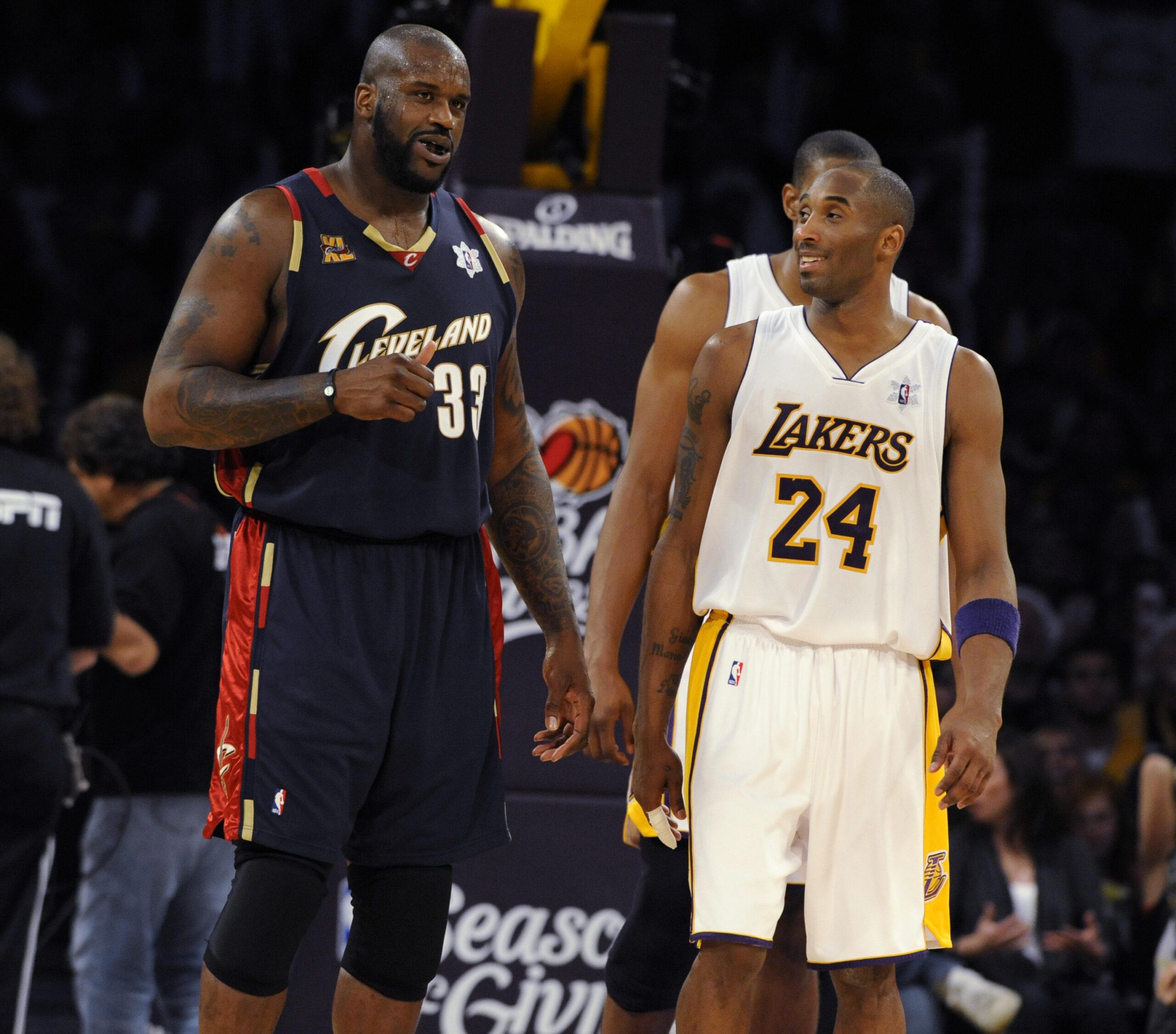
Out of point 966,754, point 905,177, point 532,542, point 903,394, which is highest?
point 905,177

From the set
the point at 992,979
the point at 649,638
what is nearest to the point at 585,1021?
the point at 992,979

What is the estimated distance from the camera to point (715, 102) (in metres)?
12.1

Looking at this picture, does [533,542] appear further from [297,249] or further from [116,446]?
[116,446]

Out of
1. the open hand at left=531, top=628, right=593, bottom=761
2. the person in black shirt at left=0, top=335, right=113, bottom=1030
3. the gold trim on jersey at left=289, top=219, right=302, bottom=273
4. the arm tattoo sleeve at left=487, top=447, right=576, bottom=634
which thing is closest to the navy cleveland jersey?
the gold trim on jersey at left=289, top=219, right=302, bottom=273

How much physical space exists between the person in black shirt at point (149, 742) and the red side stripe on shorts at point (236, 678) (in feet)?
5.77

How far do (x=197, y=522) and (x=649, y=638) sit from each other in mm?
2216

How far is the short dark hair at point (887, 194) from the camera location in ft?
9.92

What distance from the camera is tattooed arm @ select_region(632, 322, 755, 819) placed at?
3.09 metres

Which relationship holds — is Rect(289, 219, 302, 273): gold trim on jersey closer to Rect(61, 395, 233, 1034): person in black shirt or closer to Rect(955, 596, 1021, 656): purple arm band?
Rect(955, 596, 1021, 656): purple arm band

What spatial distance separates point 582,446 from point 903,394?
5.61ft

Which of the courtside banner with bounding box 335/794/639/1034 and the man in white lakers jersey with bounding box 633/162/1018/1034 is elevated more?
the man in white lakers jersey with bounding box 633/162/1018/1034

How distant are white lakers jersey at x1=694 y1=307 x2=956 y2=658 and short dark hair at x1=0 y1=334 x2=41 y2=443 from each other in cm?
230

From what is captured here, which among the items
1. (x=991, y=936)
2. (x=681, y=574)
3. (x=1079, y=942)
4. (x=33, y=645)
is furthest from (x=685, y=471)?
(x=1079, y=942)

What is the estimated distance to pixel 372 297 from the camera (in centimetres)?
289
